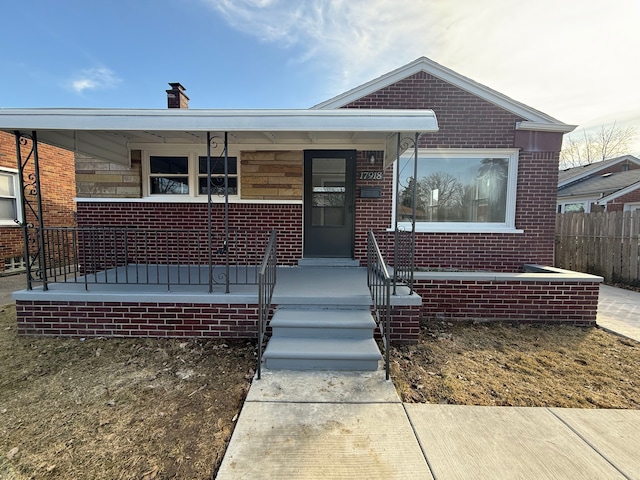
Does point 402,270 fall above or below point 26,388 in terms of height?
above

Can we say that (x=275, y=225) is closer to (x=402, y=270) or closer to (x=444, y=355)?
(x=402, y=270)

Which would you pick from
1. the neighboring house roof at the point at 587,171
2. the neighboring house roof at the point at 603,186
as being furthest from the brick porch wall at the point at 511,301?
the neighboring house roof at the point at 587,171

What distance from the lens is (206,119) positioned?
3590mm

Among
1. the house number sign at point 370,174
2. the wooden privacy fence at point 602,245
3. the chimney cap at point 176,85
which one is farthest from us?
the wooden privacy fence at point 602,245

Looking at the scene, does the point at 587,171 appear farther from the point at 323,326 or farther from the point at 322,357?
the point at 322,357

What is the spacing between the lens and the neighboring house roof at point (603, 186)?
1447 cm

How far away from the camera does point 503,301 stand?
4578 millimetres

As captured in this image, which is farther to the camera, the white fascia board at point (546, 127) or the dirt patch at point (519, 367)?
the white fascia board at point (546, 127)

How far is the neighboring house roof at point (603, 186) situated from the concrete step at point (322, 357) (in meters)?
17.2

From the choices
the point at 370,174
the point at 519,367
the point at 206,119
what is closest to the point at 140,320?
the point at 206,119

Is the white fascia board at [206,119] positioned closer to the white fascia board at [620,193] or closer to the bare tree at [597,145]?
the white fascia board at [620,193]

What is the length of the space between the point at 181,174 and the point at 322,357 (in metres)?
4.56

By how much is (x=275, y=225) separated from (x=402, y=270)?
2.45 metres

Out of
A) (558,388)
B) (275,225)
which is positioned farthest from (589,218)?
(275,225)
